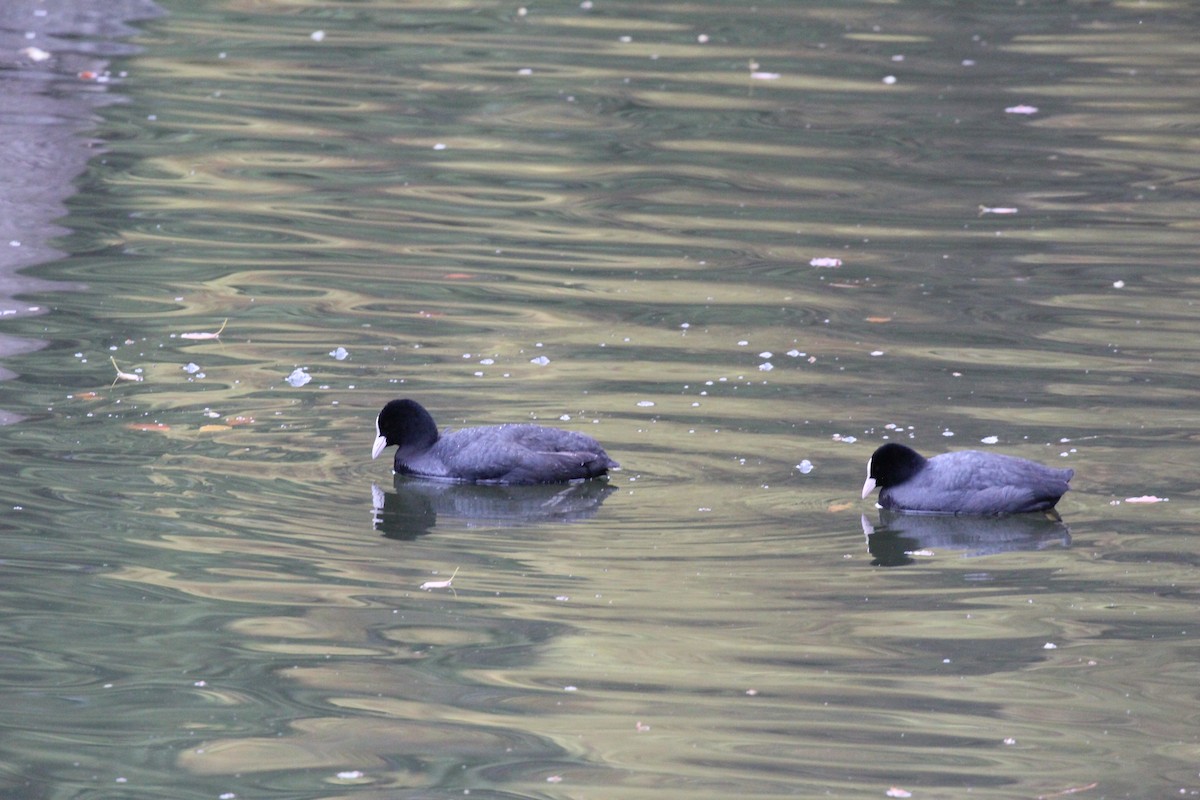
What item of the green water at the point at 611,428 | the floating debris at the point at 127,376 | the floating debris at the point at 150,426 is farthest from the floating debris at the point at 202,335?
the floating debris at the point at 150,426

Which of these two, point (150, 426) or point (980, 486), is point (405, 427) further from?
point (980, 486)

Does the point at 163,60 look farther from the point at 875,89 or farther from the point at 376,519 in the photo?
the point at 376,519

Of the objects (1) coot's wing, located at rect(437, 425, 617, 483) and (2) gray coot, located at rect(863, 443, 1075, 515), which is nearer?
(2) gray coot, located at rect(863, 443, 1075, 515)

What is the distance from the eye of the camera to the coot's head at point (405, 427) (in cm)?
975

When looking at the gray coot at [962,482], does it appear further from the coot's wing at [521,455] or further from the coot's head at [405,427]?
the coot's head at [405,427]

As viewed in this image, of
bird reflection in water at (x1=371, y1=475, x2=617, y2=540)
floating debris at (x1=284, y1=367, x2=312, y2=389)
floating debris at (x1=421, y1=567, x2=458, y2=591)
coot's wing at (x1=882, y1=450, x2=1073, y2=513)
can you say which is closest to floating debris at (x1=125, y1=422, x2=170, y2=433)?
floating debris at (x1=284, y1=367, x2=312, y2=389)

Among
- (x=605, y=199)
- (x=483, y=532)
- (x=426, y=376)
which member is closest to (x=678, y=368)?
(x=426, y=376)

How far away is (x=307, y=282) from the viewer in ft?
42.3

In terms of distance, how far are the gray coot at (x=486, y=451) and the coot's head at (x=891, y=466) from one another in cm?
125

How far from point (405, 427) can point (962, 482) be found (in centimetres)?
269

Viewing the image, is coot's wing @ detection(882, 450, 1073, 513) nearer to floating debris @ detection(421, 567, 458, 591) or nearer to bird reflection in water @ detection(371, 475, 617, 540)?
bird reflection in water @ detection(371, 475, 617, 540)

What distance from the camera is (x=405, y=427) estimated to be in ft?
32.2

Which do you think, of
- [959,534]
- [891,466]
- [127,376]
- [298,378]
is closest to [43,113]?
[127,376]

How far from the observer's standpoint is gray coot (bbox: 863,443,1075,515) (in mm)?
9172
